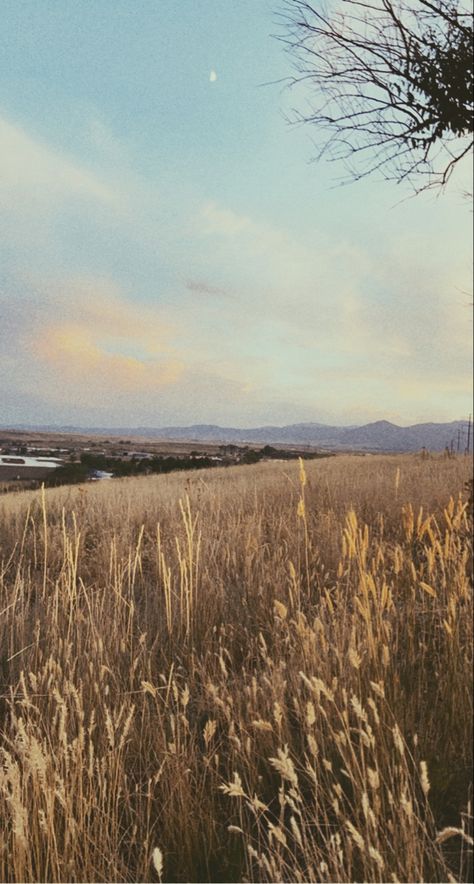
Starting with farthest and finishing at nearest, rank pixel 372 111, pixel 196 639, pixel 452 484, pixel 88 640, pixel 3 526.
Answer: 1. pixel 452 484
2. pixel 3 526
3. pixel 372 111
4. pixel 196 639
5. pixel 88 640

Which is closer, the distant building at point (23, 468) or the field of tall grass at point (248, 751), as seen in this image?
the field of tall grass at point (248, 751)

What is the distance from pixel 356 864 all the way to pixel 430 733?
1.98 feet

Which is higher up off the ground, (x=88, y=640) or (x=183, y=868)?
(x=88, y=640)

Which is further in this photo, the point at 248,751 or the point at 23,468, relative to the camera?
the point at 23,468

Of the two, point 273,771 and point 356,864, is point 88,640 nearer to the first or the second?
point 273,771

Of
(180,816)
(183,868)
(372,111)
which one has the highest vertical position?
(372,111)

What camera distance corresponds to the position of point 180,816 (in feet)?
6.06

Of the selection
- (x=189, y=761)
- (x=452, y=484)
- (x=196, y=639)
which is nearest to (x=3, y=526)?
(x=196, y=639)

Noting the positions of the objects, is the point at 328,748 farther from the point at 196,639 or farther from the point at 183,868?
the point at 196,639

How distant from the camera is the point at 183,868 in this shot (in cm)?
181

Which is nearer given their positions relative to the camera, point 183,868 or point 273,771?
point 183,868

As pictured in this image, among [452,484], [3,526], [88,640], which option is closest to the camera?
[88,640]

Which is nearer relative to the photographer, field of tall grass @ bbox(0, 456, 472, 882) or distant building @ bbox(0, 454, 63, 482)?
field of tall grass @ bbox(0, 456, 472, 882)

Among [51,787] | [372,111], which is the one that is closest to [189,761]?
[51,787]
